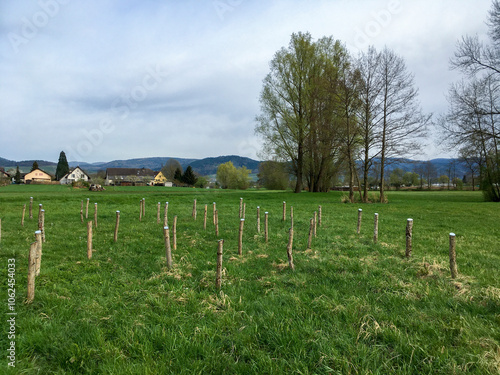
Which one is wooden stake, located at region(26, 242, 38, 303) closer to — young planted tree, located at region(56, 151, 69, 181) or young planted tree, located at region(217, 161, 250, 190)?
young planted tree, located at region(217, 161, 250, 190)

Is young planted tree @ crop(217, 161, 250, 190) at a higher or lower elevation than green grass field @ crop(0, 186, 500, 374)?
higher

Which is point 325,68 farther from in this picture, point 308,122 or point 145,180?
point 145,180

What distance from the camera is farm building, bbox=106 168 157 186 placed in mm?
91000

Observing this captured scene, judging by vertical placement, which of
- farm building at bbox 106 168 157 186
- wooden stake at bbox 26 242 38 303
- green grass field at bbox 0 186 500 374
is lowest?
green grass field at bbox 0 186 500 374

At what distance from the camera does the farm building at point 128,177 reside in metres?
91.0

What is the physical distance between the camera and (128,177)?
3730 inches

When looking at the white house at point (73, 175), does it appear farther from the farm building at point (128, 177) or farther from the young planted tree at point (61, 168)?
the farm building at point (128, 177)

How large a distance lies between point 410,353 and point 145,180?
326 ft

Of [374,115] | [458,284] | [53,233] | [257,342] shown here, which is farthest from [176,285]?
[374,115]

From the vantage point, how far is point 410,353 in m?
3.36

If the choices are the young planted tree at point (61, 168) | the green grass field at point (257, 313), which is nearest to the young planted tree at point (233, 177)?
the young planted tree at point (61, 168)

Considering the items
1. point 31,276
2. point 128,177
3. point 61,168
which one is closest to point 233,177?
point 128,177

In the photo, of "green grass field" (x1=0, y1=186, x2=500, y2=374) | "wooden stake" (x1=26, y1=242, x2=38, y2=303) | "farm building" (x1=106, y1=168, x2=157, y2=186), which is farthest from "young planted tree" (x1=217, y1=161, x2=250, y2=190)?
"wooden stake" (x1=26, y1=242, x2=38, y2=303)

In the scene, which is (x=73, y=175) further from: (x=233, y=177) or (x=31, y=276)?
(x=31, y=276)
